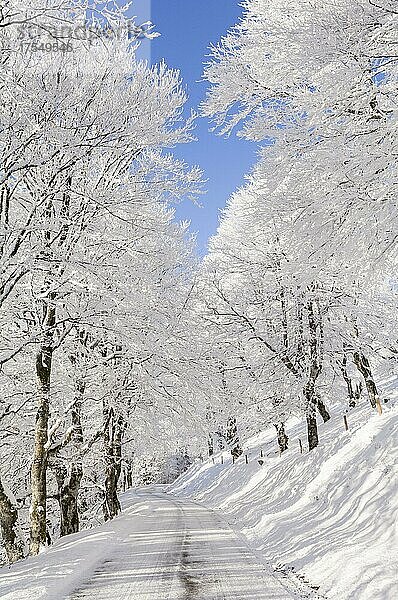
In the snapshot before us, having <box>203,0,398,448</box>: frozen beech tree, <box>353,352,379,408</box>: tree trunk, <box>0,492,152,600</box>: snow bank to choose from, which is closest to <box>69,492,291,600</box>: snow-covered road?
<box>0,492,152,600</box>: snow bank

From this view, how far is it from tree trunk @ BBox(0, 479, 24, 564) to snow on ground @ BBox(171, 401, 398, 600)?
4.65 metres

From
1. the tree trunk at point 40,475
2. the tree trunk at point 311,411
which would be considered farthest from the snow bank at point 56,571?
the tree trunk at point 311,411

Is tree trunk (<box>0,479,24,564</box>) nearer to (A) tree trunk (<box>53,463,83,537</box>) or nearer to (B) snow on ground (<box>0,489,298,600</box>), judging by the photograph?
(B) snow on ground (<box>0,489,298,600</box>)

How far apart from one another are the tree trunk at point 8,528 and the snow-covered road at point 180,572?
206 cm

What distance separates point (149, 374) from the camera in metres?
11.1

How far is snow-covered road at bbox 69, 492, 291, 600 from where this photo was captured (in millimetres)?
5742

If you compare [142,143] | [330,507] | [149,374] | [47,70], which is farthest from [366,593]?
[47,70]

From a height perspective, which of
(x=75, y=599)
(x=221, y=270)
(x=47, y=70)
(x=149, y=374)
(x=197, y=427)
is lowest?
(x=75, y=599)

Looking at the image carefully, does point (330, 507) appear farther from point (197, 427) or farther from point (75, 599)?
point (75, 599)

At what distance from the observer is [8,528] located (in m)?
9.89

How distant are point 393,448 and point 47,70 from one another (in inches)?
368

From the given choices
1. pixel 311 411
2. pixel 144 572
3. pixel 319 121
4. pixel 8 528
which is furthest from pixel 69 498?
pixel 319 121

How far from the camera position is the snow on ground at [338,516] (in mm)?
5949

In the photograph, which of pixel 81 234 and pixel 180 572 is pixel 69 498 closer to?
pixel 180 572
